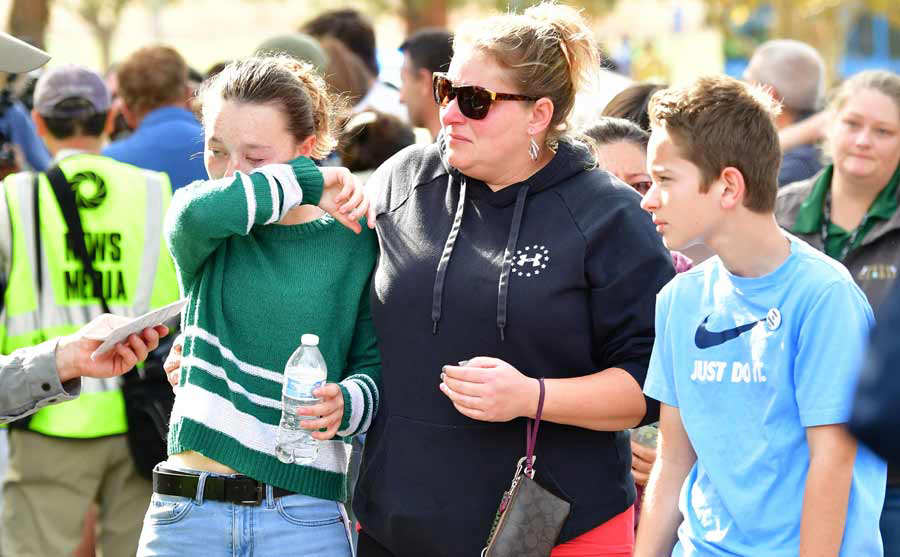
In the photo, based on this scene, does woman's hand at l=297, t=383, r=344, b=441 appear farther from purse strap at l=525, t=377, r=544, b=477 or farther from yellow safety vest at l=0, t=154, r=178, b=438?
yellow safety vest at l=0, t=154, r=178, b=438

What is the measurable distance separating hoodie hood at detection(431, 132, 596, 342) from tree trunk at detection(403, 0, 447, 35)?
60.7 feet

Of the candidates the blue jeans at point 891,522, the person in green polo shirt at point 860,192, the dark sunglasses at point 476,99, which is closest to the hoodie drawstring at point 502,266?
the dark sunglasses at point 476,99

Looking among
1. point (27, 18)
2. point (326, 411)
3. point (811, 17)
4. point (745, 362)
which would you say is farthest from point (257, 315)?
point (811, 17)

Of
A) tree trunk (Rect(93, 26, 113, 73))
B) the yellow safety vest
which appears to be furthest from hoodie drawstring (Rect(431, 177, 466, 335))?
tree trunk (Rect(93, 26, 113, 73))

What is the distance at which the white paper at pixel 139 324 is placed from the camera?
2982mm

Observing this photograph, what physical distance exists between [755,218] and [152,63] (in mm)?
4387

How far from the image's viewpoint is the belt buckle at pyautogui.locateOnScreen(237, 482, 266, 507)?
2.98 m

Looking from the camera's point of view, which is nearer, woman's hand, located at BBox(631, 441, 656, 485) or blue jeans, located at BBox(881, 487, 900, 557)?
blue jeans, located at BBox(881, 487, 900, 557)

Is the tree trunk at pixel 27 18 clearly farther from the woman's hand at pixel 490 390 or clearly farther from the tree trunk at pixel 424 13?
the woman's hand at pixel 490 390

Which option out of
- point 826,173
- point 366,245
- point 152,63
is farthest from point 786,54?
point 366,245

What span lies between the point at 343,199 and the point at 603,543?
109cm

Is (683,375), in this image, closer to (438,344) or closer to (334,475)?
(438,344)

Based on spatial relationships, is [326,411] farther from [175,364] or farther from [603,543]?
[603,543]

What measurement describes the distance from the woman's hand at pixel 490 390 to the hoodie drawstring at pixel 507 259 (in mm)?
114
